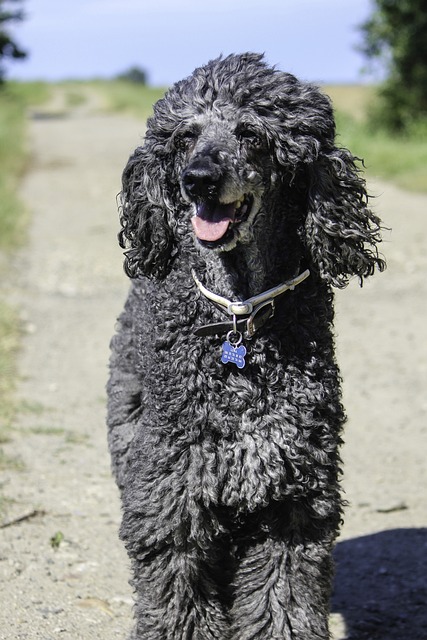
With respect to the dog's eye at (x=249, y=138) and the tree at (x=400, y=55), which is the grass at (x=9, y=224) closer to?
the dog's eye at (x=249, y=138)

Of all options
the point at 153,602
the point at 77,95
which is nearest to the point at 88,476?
the point at 153,602

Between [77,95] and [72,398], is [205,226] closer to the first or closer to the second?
[72,398]

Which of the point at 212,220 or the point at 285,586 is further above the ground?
the point at 212,220

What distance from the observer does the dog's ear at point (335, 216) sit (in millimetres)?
2918

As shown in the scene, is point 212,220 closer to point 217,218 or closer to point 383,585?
point 217,218

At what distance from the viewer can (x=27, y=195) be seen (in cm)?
1476

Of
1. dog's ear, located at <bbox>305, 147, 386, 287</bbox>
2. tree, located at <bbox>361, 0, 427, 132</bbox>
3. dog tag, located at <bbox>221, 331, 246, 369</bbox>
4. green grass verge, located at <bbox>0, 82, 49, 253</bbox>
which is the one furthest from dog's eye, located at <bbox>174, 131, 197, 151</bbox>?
tree, located at <bbox>361, 0, 427, 132</bbox>

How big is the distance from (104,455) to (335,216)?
→ 9.32 feet

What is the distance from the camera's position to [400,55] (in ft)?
65.6

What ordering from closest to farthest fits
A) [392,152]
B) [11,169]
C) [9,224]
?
1. [9,224]
2. [392,152]
3. [11,169]

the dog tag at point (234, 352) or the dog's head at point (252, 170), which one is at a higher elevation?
the dog's head at point (252, 170)

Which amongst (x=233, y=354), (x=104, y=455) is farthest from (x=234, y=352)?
(x=104, y=455)

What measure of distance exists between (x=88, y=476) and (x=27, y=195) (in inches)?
404

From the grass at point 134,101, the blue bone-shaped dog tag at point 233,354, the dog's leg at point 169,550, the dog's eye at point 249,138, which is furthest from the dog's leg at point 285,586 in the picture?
the grass at point 134,101
